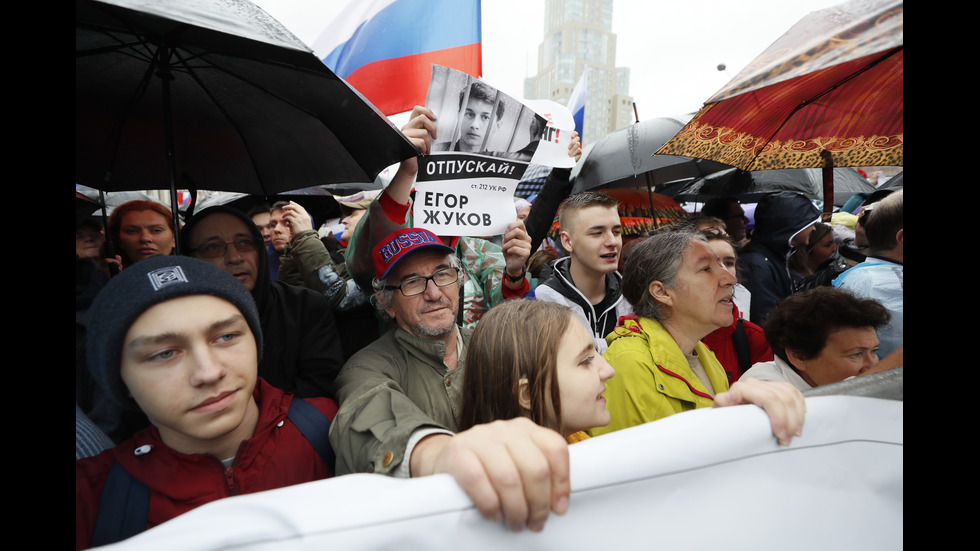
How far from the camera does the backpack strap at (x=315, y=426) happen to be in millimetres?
1544

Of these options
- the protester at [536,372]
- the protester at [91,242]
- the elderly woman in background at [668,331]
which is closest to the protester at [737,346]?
the elderly woman in background at [668,331]

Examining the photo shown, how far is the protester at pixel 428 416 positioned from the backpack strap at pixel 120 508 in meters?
0.48

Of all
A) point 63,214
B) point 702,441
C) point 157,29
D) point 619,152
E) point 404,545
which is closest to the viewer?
point 404,545

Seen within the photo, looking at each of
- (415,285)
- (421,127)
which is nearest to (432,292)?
(415,285)

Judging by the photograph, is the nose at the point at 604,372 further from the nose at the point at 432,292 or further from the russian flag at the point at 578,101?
the russian flag at the point at 578,101

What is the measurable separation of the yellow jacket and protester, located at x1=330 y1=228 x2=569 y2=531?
0.67 metres

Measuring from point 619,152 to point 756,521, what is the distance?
3878mm

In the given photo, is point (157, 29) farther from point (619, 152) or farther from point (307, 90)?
point (619, 152)

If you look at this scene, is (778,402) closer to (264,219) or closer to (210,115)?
(210,115)

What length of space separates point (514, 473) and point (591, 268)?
103 inches

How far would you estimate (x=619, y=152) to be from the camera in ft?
14.7

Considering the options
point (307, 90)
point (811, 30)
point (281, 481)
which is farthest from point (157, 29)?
point (811, 30)

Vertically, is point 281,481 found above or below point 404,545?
below

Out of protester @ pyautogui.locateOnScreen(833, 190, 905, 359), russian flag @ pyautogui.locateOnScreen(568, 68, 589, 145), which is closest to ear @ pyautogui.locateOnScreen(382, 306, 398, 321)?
protester @ pyautogui.locateOnScreen(833, 190, 905, 359)
